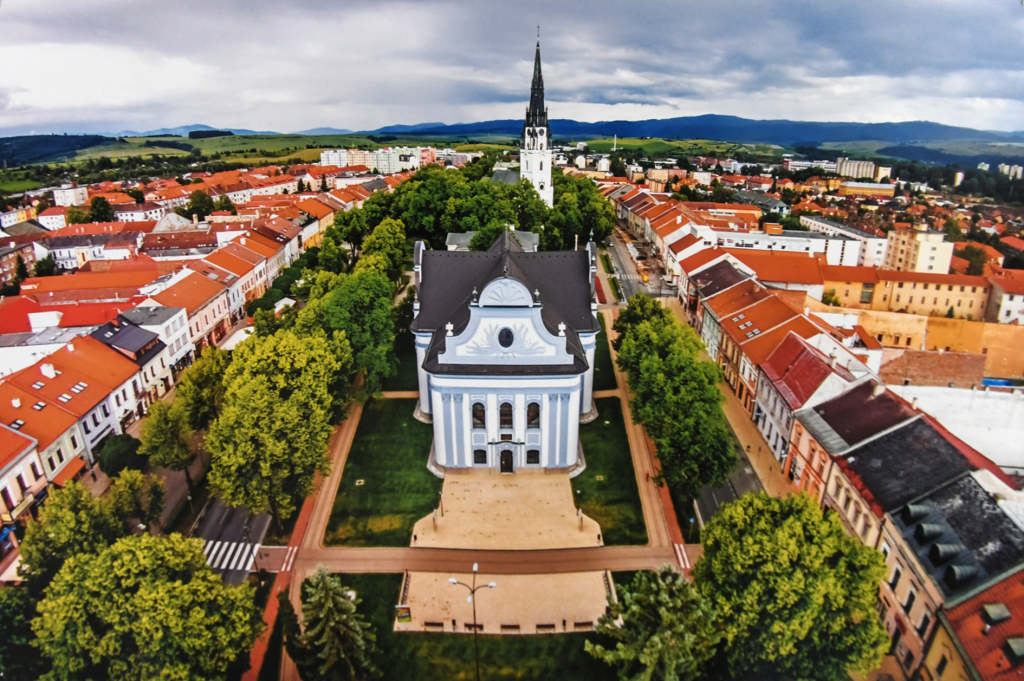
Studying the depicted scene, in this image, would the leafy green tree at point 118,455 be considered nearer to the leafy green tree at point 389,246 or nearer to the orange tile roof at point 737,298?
the leafy green tree at point 389,246

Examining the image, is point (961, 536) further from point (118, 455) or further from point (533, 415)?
point (118, 455)

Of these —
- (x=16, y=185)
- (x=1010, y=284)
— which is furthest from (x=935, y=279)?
(x=16, y=185)

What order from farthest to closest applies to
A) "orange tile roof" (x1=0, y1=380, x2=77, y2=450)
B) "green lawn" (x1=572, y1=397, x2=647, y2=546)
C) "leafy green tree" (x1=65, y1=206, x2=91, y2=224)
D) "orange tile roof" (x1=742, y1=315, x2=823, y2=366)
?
"leafy green tree" (x1=65, y1=206, x2=91, y2=224) → "orange tile roof" (x1=742, y1=315, x2=823, y2=366) → "orange tile roof" (x1=0, y1=380, x2=77, y2=450) → "green lawn" (x1=572, y1=397, x2=647, y2=546)

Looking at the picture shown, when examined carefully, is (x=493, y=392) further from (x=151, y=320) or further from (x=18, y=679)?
(x=151, y=320)

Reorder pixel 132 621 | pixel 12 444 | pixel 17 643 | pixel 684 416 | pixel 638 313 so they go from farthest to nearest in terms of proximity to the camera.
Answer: pixel 638 313
pixel 12 444
pixel 684 416
pixel 17 643
pixel 132 621

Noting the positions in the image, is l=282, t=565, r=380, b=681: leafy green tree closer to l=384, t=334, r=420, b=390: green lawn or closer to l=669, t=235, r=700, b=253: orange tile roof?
l=384, t=334, r=420, b=390: green lawn

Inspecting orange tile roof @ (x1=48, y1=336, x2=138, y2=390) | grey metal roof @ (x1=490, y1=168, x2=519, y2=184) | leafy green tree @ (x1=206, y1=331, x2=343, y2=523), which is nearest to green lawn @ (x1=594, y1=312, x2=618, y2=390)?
leafy green tree @ (x1=206, y1=331, x2=343, y2=523)

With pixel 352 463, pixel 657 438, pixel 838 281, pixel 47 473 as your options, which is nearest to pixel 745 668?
pixel 657 438
